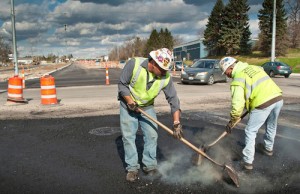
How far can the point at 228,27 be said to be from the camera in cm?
5656

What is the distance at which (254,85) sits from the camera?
4.37 m

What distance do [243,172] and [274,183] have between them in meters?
0.50

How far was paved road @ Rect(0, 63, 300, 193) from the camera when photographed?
400 centimetres

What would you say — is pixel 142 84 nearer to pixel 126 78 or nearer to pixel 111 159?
pixel 126 78

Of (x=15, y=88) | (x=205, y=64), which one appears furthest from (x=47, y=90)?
(x=205, y=64)

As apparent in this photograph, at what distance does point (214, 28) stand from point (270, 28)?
624 inches

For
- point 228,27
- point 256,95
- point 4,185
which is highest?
point 228,27

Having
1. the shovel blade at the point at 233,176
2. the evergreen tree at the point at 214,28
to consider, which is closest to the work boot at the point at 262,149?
the shovel blade at the point at 233,176

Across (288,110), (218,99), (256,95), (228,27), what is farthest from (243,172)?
(228,27)

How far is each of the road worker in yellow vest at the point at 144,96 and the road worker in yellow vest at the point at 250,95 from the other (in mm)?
836

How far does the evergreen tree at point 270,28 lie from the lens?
46.2 metres

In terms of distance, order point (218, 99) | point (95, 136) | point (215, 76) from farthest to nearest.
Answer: point (215, 76) → point (218, 99) → point (95, 136)

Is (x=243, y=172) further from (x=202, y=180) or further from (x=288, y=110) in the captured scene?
(x=288, y=110)

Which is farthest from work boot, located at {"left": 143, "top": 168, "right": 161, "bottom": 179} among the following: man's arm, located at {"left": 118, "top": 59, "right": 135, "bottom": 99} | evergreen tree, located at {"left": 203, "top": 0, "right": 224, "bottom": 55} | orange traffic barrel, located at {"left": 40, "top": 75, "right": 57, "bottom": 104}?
evergreen tree, located at {"left": 203, "top": 0, "right": 224, "bottom": 55}
